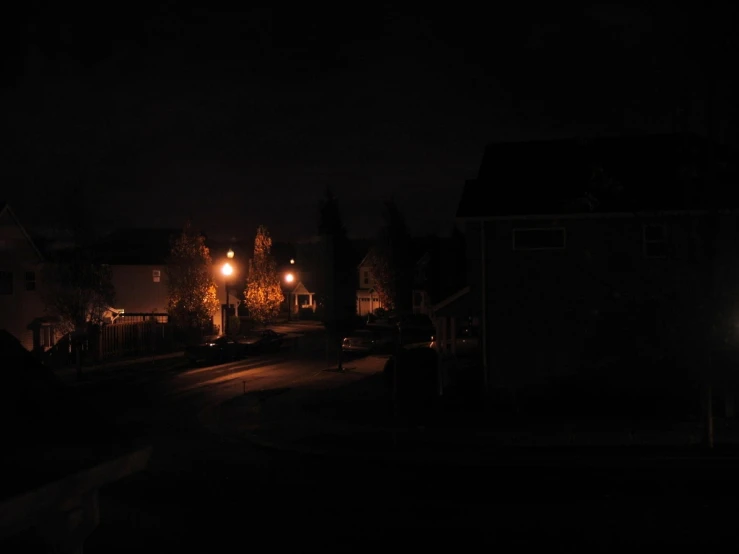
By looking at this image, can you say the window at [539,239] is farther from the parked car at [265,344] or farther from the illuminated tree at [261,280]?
the illuminated tree at [261,280]

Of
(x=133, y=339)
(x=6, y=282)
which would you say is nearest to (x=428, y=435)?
(x=133, y=339)

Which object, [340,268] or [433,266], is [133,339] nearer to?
[433,266]

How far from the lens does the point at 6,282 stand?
38812 mm

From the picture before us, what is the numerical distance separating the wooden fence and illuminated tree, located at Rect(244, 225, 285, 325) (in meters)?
15.9

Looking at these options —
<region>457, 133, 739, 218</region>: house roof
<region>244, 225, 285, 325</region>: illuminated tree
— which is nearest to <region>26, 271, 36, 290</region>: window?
<region>244, 225, 285, 325</region>: illuminated tree

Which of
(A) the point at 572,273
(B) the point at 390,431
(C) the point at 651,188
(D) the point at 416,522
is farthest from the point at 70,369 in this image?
(D) the point at 416,522

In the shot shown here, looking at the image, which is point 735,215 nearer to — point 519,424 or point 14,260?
point 519,424

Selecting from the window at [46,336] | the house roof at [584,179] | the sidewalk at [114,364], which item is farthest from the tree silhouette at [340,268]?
the house roof at [584,179]

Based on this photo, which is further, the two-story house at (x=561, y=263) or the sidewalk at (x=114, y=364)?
the sidewalk at (x=114, y=364)

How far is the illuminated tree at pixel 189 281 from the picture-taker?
150 feet

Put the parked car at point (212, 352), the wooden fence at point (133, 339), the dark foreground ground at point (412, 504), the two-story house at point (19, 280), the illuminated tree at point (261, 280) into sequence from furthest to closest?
the illuminated tree at point (261, 280)
the two-story house at point (19, 280)
the wooden fence at point (133, 339)
the parked car at point (212, 352)
the dark foreground ground at point (412, 504)

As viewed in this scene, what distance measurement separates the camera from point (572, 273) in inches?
897

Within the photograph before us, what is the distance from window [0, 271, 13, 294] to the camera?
126 feet

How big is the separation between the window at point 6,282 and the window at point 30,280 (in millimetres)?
1316
